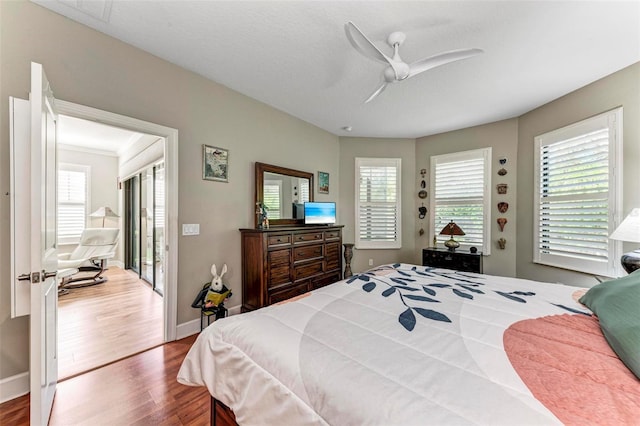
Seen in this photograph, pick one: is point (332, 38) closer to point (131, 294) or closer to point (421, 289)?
point (421, 289)

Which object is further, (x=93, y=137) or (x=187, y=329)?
(x=93, y=137)

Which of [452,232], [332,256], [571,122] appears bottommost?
[332,256]

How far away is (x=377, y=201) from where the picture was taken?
185 inches

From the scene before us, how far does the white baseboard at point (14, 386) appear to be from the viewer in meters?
1.67

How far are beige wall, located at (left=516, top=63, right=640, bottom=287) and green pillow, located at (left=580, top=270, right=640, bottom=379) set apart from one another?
1795mm

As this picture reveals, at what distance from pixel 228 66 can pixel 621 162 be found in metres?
3.98

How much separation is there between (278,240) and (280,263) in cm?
28

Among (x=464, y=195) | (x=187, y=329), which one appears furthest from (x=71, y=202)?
(x=464, y=195)

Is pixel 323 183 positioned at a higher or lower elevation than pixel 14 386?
higher

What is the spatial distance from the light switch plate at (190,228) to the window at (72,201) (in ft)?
14.8

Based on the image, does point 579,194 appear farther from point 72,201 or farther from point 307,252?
point 72,201

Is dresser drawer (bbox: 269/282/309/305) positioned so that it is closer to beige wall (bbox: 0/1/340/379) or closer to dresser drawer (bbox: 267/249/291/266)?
dresser drawer (bbox: 267/249/291/266)

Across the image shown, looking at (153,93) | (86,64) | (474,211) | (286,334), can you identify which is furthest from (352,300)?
(474,211)

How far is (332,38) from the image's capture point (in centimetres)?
204
